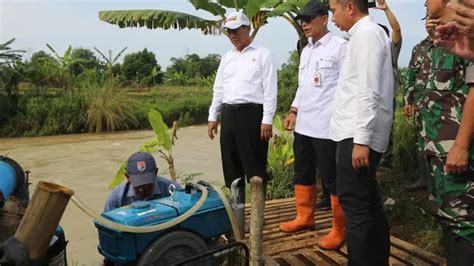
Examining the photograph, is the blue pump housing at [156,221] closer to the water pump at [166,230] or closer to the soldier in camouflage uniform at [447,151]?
the water pump at [166,230]

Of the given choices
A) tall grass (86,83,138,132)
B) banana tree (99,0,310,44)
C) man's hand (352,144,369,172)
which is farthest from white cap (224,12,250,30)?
tall grass (86,83,138,132)

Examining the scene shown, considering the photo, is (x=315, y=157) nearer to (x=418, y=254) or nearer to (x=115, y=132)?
(x=418, y=254)

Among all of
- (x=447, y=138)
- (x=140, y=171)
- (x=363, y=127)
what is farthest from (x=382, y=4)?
(x=140, y=171)

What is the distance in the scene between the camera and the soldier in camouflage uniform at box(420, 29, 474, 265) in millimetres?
1668

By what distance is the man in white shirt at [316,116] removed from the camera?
3.02 metres

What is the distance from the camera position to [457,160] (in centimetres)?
163

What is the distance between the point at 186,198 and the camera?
2.53 m

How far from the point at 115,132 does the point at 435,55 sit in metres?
13.1

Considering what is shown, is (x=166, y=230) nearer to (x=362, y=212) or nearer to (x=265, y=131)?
(x=362, y=212)

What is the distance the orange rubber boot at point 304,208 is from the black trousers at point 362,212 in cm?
97

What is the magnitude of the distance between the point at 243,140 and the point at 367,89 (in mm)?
1506

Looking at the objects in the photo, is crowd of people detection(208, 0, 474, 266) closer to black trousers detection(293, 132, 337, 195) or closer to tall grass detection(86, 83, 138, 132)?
black trousers detection(293, 132, 337, 195)

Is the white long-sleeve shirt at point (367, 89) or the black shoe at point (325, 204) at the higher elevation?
the white long-sleeve shirt at point (367, 89)

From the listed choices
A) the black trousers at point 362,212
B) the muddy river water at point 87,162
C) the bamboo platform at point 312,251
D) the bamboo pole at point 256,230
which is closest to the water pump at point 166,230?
the bamboo pole at point 256,230
